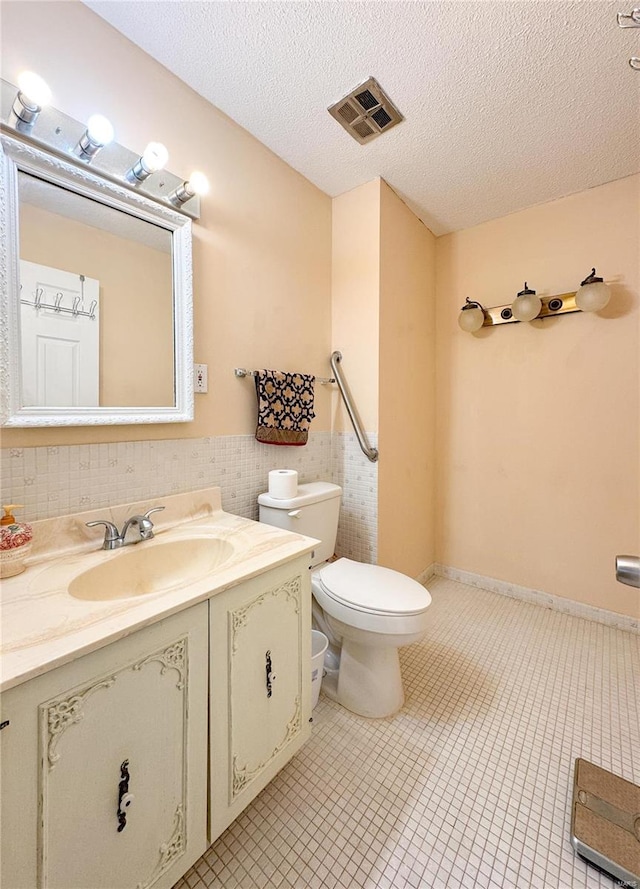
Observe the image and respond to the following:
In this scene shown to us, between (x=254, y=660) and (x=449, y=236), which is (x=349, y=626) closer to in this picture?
(x=254, y=660)

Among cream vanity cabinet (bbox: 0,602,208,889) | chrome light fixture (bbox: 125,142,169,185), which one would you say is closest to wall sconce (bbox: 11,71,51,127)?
chrome light fixture (bbox: 125,142,169,185)

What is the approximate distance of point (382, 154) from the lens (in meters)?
1.65

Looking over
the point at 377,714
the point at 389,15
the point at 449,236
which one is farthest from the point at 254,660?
the point at 449,236

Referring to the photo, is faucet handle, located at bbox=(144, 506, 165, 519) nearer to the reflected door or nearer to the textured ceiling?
the reflected door

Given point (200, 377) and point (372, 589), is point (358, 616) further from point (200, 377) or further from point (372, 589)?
point (200, 377)

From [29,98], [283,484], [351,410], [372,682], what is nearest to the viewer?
[29,98]

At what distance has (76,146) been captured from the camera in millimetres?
1005

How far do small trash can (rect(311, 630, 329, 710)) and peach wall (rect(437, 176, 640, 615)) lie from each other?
1.36 m

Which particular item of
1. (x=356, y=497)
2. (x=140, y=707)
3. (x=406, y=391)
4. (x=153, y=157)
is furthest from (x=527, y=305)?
(x=140, y=707)

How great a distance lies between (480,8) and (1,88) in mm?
1380

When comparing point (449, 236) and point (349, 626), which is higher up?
point (449, 236)

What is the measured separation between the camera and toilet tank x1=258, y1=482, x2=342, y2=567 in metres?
1.47

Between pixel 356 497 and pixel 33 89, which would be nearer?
pixel 33 89

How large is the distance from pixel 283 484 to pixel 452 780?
112 cm
